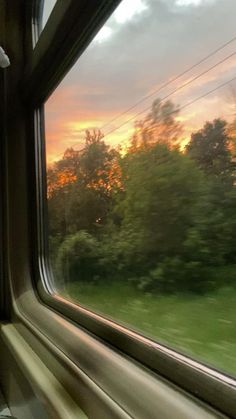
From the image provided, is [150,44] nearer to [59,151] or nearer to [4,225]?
[59,151]

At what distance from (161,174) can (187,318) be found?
0.28m

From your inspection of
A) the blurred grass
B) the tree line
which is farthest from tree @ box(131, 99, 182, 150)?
the blurred grass

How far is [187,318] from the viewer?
0.86 m

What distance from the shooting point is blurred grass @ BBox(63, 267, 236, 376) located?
2.37 feet

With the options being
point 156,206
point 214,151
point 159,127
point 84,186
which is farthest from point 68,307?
point 214,151

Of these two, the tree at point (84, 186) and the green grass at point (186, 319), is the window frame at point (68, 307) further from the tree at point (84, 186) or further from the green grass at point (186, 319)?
the tree at point (84, 186)

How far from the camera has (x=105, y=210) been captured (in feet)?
4.16

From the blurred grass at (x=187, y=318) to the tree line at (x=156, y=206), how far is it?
0.03 m

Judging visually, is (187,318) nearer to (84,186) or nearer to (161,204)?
(161,204)

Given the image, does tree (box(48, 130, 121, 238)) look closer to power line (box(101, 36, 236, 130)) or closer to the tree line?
the tree line

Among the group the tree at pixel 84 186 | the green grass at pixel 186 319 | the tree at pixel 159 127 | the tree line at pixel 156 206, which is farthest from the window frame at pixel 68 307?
the tree at pixel 159 127

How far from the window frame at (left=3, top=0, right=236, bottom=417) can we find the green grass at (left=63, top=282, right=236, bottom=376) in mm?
24

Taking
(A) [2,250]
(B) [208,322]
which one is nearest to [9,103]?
(A) [2,250]

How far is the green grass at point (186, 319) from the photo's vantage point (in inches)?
28.5
